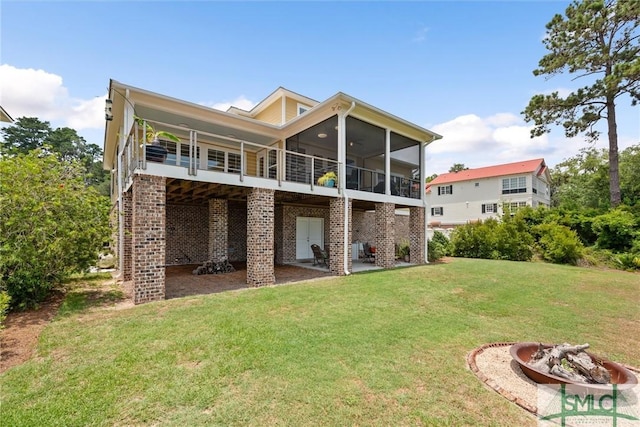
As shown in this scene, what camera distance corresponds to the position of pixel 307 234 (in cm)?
1453

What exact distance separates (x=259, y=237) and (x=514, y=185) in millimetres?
30790

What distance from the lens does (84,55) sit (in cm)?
762

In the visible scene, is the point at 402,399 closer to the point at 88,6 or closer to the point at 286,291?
the point at 286,291

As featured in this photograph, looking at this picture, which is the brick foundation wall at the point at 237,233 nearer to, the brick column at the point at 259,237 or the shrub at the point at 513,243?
the brick column at the point at 259,237

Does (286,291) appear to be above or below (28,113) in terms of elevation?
below

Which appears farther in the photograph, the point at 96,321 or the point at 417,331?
the point at 96,321

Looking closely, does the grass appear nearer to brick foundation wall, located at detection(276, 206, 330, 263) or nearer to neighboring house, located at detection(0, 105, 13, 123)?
brick foundation wall, located at detection(276, 206, 330, 263)

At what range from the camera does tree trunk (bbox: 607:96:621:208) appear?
1746 cm

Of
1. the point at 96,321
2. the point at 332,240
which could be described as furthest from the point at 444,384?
the point at 332,240

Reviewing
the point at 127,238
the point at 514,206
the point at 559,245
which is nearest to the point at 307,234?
the point at 127,238

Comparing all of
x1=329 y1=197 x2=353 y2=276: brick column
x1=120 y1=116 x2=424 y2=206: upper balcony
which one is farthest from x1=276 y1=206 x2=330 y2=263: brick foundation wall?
x1=329 y1=197 x2=353 y2=276: brick column

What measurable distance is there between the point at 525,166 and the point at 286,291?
32.0 meters

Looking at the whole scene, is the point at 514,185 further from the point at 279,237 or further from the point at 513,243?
the point at 279,237

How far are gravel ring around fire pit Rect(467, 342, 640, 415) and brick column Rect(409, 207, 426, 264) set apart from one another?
9465mm
